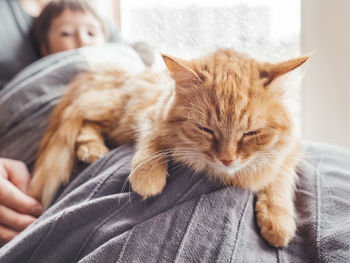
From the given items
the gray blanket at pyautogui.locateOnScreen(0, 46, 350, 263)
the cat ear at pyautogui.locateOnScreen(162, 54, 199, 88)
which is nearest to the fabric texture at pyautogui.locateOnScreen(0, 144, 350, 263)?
the gray blanket at pyautogui.locateOnScreen(0, 46, 350, 263)

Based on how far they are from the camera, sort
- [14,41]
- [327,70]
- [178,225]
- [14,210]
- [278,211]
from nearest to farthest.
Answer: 1. [178,225]
2. [278,211]
3. [14,210]
4. [327,70]
5. [14,41]

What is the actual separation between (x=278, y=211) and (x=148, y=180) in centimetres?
36

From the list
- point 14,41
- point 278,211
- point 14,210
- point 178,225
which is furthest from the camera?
point 14,41

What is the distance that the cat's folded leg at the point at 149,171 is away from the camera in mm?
830

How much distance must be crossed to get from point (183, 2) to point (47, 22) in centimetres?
74

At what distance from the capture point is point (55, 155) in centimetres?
114

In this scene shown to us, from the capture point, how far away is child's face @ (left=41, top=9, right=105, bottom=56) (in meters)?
1.66

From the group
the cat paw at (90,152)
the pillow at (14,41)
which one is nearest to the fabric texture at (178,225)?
the cat paw at (90,152)

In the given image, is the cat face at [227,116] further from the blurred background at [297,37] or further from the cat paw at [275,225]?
the blurred background at [297,37]

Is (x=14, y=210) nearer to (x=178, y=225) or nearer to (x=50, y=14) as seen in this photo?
(x=178, y=225)

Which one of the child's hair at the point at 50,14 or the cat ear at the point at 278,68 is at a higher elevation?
the child's hair at the point at 50,14

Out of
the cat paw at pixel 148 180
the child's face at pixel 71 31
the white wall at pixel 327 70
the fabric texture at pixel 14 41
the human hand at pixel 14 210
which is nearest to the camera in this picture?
the cat paw at pixel 148 180

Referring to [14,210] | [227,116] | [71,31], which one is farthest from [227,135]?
[71,31]

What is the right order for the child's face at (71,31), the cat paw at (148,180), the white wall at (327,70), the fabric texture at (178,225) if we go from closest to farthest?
the fabric texture at (178,225) < the cat paw at (148,180) < the white wall at (327,70) < the child's face at (71,31)
